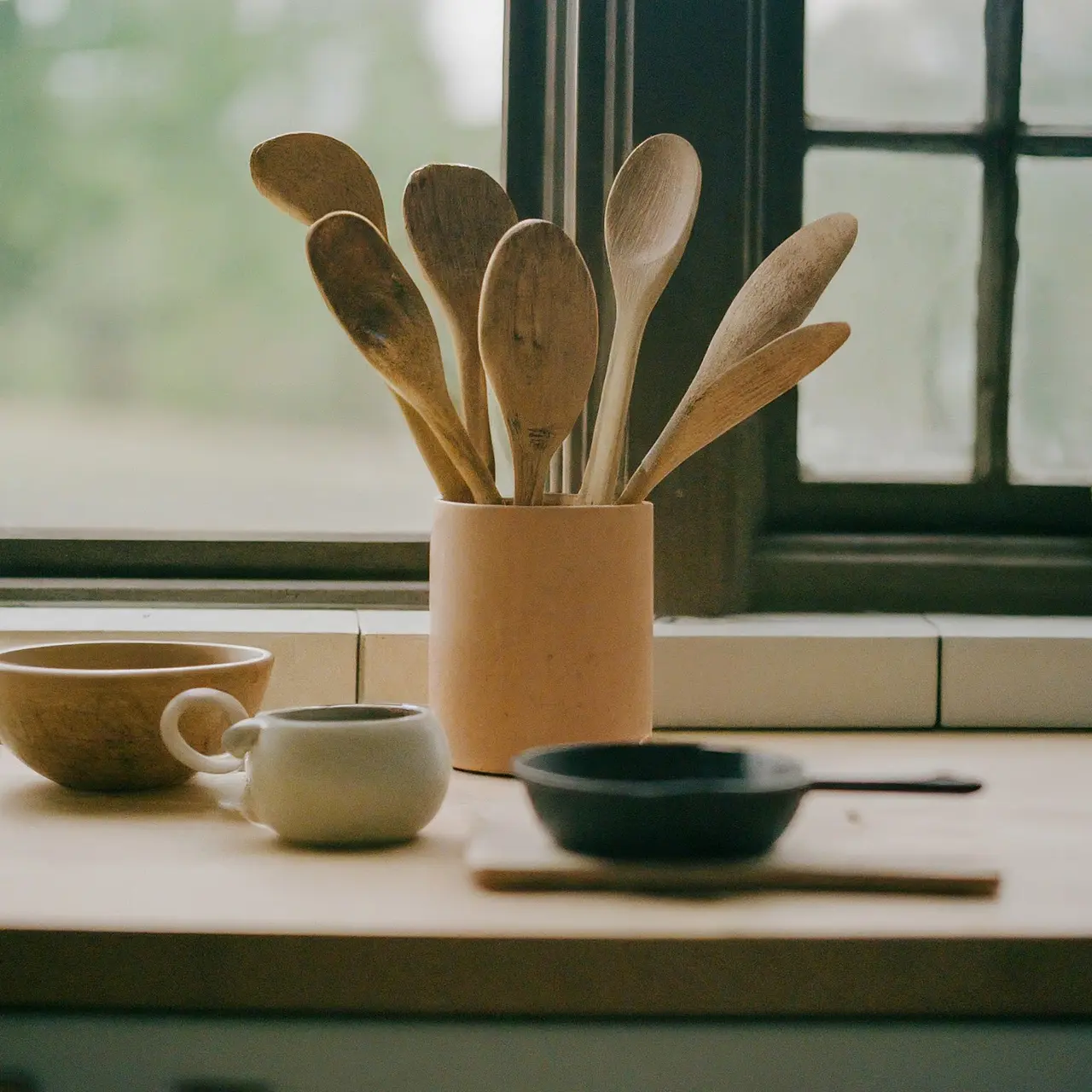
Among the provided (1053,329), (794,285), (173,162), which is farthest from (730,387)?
(173,162)

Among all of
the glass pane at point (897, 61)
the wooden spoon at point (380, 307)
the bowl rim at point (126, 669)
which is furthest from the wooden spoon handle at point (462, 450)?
the glass pane at point (897, 61)

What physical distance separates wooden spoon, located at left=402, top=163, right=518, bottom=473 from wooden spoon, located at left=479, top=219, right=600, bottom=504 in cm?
11

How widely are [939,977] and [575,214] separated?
2.75 feet

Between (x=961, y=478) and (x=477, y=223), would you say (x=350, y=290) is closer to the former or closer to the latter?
(x=477, y=223)

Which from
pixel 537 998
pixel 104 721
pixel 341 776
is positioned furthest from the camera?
pixel 104 721

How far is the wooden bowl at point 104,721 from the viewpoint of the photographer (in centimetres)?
84

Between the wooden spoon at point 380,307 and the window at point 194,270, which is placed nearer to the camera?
the wooden spoon at point 380,307

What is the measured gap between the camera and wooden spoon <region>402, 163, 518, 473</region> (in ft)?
3.19

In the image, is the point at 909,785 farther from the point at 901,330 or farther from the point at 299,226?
the point at 299,226

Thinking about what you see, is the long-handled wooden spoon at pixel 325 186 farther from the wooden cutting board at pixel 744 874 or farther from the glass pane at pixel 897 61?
the glass pane at pixel 897 61

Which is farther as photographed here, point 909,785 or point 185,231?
point 185,231

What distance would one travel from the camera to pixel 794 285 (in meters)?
0.95

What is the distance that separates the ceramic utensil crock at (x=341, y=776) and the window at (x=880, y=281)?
1.72ft

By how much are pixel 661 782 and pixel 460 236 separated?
44 centimetres
